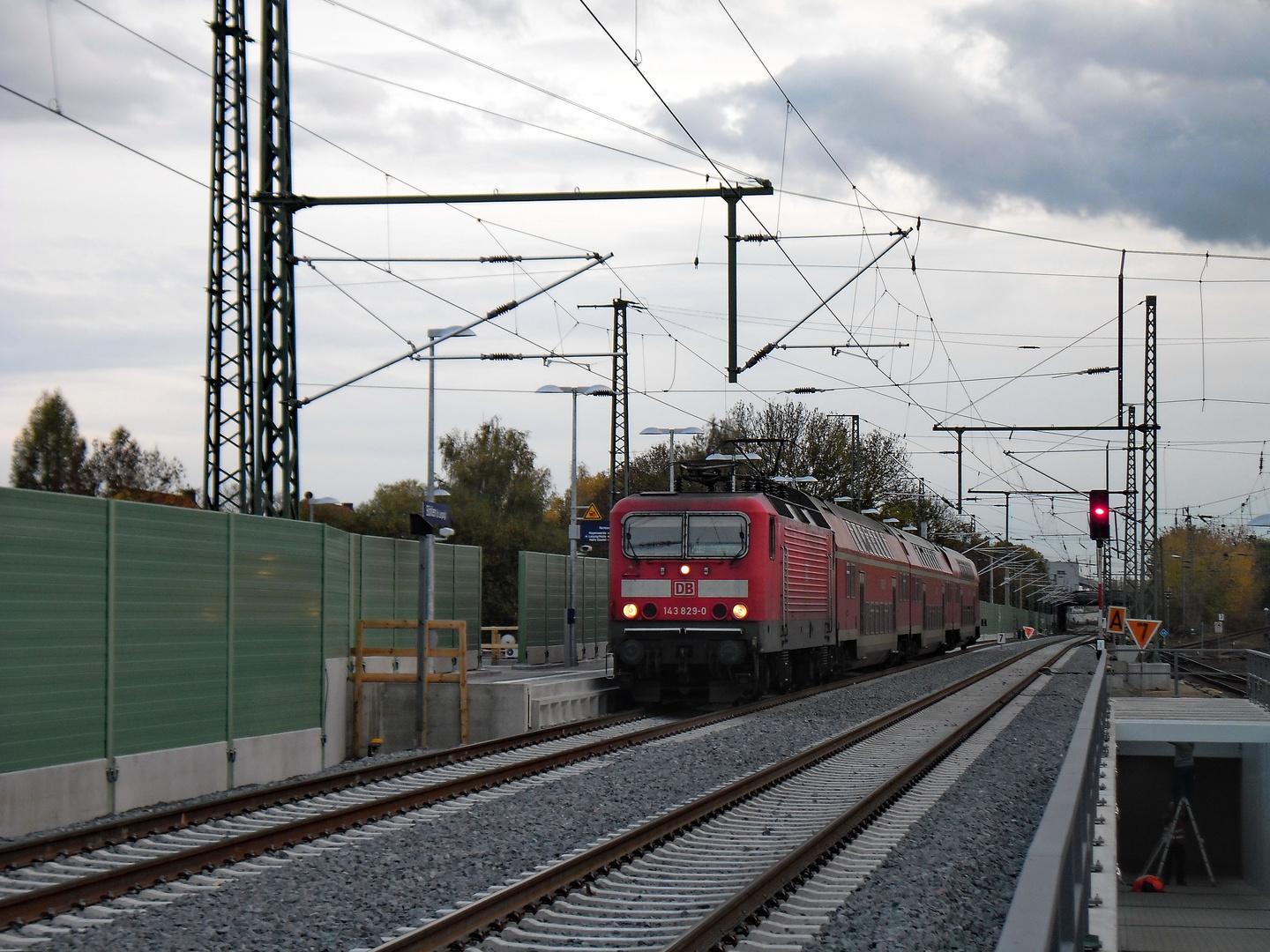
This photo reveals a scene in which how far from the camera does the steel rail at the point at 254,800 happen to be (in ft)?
29.3

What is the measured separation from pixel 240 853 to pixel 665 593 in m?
11.8

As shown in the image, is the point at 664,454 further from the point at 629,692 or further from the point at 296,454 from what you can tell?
the point at 296,454

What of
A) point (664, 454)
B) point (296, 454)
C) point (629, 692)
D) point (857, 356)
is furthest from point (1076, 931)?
point (664, 454)

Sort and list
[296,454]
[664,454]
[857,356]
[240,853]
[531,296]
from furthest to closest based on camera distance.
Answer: [664,454] → [857,356] → [531,296] → [296,454] → [240,853]

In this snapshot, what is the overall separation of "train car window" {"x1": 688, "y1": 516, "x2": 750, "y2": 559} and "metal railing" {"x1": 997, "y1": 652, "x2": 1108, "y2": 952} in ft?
38.5

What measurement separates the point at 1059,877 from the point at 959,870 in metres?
4.93

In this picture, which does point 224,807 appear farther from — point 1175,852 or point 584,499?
point 584,499

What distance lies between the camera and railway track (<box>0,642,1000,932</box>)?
7895mm

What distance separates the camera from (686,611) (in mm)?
20250

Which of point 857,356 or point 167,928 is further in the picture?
point 857,356

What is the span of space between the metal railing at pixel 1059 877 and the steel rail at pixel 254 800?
6.48m

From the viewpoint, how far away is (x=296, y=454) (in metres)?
16.2

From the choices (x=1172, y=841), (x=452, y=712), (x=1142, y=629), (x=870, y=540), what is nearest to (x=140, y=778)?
(x=452, y=712)

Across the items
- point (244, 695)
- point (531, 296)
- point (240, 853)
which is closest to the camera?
point (240, 853)
